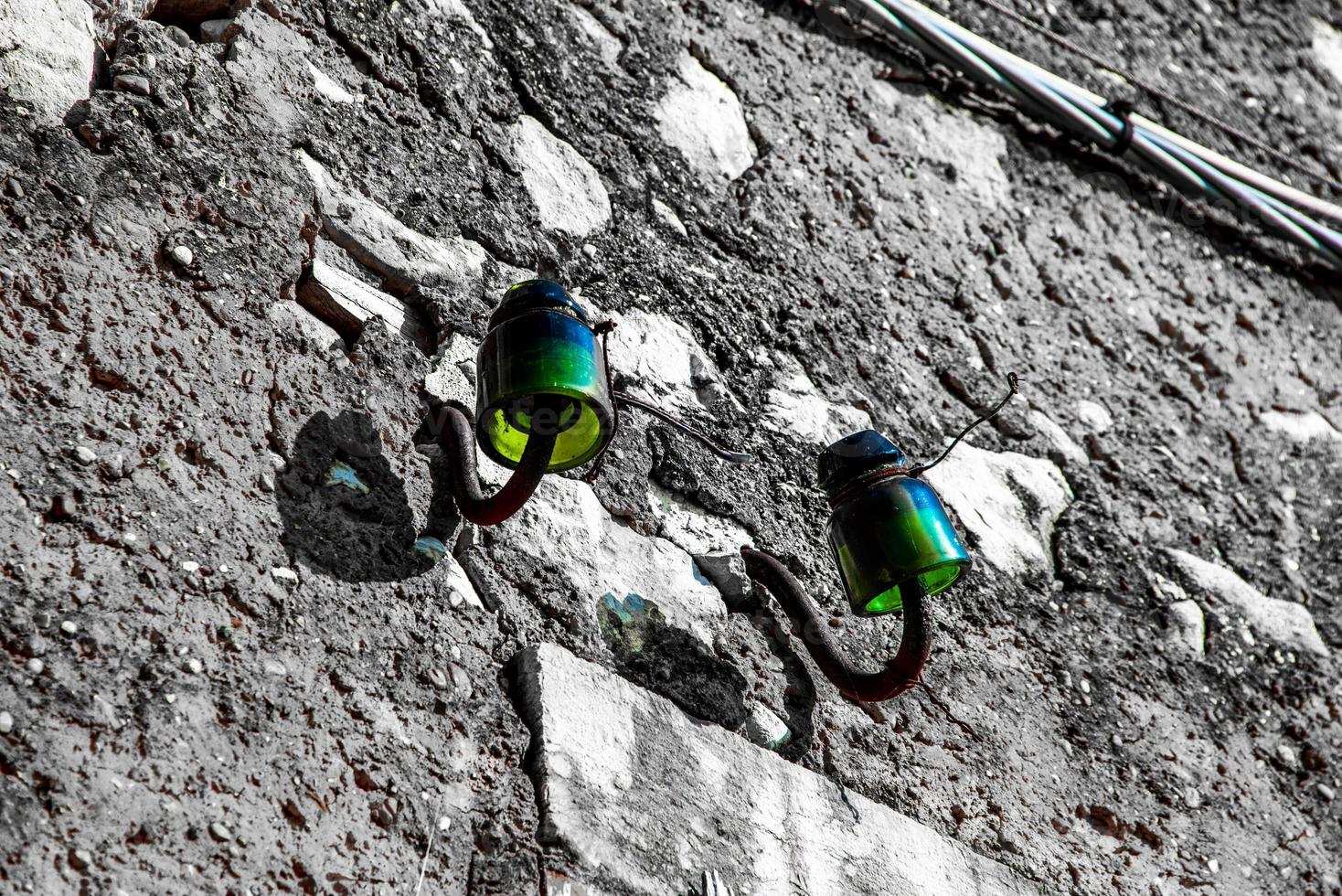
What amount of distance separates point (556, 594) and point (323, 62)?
755 mm

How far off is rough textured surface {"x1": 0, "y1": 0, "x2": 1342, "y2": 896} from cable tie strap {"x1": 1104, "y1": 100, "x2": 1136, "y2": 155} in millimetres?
70

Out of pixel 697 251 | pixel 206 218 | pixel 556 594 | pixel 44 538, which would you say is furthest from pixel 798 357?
pixel 44 538

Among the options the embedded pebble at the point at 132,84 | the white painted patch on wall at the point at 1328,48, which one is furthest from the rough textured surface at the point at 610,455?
the white painted patch on wall at the point at 1328,48

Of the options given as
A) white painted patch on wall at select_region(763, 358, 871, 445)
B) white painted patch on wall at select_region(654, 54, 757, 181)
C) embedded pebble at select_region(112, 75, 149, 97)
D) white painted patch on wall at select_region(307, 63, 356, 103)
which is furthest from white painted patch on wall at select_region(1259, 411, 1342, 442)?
embedded pebble at select_region(112, 75, 149, 97)

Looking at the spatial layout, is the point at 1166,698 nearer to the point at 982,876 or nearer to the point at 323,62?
the point at 982,876

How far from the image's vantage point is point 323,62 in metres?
1.51

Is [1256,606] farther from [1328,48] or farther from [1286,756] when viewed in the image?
[1328,48]

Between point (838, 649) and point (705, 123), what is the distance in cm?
91

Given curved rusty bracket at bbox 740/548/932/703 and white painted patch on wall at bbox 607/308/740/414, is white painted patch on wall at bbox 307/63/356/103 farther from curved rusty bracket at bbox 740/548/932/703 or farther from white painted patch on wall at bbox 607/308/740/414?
curved rusty bracket at bbox 740/548/932/703

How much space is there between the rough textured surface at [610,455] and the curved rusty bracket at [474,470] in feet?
0.11

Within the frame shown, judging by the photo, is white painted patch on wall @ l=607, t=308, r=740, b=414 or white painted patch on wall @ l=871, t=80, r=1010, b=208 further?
white painted patch on wall @ l=871, t=80, r=1010, b=208

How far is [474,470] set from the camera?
1311 mm

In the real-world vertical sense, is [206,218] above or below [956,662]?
above

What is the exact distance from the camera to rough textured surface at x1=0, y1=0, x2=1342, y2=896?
106cm
